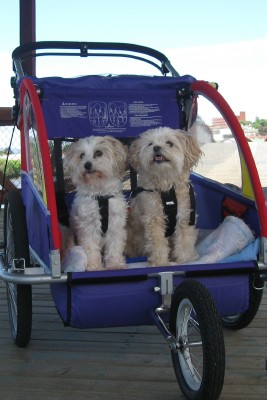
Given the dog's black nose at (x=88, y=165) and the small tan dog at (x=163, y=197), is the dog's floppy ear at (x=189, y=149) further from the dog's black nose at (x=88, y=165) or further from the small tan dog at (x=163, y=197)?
the dog's black nose at (x=88, y=165)

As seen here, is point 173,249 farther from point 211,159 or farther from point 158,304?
point 211,159

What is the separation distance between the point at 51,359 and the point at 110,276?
695 millimetres

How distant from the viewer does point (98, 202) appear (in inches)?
118

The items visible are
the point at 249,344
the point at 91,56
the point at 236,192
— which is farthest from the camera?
the point at 91,56

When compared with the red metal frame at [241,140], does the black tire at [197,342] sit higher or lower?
lower

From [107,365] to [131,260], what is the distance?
0.66 metres

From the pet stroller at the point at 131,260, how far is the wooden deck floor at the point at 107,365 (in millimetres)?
133

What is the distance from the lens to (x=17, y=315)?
113 inches

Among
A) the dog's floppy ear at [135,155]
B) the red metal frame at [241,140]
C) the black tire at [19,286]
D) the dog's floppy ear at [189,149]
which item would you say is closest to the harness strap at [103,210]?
the dog's floppy ear at [135,155]

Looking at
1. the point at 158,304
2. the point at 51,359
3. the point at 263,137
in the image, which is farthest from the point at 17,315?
the point at 263,137

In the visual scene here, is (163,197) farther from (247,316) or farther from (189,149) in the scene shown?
(247,316)

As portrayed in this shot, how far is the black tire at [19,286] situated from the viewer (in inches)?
112

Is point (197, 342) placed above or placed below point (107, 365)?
above

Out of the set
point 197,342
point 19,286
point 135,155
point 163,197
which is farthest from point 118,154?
point 197,342
